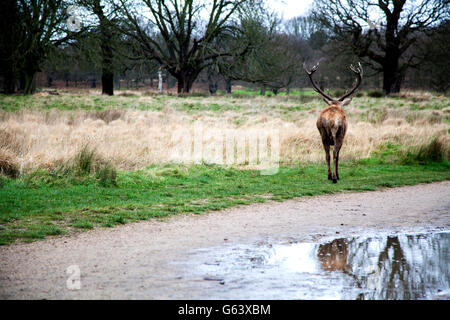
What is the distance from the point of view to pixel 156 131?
16.2m

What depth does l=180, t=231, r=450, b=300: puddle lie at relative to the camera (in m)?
4.40

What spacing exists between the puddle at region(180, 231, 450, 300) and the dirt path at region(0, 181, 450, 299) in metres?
0.26

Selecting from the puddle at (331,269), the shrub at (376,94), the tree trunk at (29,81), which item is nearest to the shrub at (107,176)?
the puddle at (331,269)

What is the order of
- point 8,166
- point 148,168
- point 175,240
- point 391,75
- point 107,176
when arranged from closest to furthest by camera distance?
1. point 175,240
2. point 107,176
3. point 8,166
4. point 148,168
5. point 391,75

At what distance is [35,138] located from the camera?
40.6ft

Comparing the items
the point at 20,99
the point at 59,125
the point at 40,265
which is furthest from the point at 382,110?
the point at 40,265

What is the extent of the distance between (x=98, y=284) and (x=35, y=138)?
9.04 m

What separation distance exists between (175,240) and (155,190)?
3707 mm

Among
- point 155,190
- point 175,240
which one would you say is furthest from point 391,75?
point 175,240

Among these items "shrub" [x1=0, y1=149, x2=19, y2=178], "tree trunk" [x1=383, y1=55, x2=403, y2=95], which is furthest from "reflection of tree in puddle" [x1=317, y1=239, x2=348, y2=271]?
"tree trunk" [x1=383, y1=55, x2=403, y2=95]
